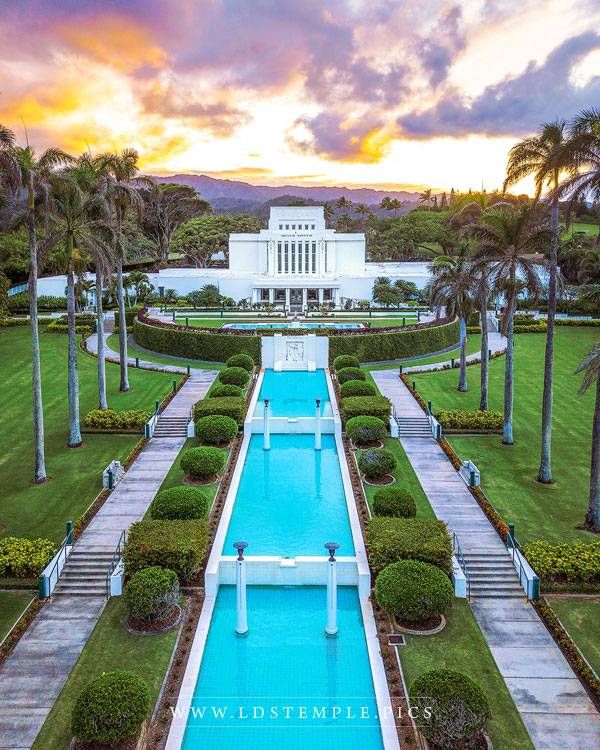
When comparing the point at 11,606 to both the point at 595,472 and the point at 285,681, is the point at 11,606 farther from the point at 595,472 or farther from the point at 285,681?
the point at 595,472

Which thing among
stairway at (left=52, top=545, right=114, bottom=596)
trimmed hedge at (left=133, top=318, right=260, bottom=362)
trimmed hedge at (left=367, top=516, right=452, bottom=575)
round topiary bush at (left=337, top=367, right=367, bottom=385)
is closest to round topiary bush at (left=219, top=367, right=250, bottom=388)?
round topiary bush at (left=337, top=367, right=367, bottom=385)

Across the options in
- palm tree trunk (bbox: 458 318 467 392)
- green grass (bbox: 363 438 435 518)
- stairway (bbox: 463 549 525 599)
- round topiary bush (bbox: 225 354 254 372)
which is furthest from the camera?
round topiary bush (bbox: 225 354 254 372)

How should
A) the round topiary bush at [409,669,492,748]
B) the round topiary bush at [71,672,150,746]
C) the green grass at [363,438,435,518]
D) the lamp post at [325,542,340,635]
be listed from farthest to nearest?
the green grass at [363,438,435,518] → the lamp post at [325,542,340,635] → the round topiary bush at [409,669,492,748] → the round topiary bush at [71,672,150,746]

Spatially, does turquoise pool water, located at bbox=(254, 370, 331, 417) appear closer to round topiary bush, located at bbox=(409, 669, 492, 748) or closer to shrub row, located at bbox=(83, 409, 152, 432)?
shrub row, located at bbox=(83, 409, 152, 432)

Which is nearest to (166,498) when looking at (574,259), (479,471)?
(479,471)

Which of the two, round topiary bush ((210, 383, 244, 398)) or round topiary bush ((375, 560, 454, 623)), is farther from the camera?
round topiary bush ((210, 383, 244, 398))

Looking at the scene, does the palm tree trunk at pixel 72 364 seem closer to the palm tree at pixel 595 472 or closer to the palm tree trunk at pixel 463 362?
the palm tree at pixel 595 472

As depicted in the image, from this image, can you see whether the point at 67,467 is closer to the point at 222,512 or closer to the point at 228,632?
the point at 222,512

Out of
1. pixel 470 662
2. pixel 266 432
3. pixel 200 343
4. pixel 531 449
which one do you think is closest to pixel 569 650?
pixel 470 662
